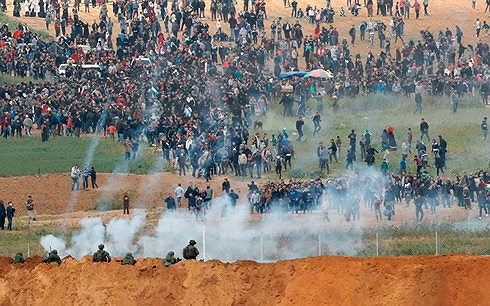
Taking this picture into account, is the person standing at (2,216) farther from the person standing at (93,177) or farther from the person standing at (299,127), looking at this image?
the person standing at (299,127)

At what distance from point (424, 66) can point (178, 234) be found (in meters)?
29.6

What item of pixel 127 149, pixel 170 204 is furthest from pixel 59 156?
pixel 170 204

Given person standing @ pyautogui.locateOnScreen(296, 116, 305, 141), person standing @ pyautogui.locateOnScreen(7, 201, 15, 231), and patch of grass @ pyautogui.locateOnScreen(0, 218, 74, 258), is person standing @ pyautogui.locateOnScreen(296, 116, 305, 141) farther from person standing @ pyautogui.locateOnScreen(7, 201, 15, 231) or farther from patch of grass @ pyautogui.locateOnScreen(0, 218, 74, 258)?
person standing @ pyautogui.locateOnScreen(7, 201, 15, 231)

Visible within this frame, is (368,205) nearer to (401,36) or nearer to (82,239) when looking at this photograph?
(82,239)

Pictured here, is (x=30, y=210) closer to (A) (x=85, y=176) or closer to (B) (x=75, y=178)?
(B) (x=75, y=178)

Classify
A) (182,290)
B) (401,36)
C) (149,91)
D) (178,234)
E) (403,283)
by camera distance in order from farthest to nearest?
(401,36)
(149,91)
(178,234)
(182,290)
(403,283)

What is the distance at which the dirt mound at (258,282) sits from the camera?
104ft

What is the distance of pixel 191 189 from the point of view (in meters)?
54.0

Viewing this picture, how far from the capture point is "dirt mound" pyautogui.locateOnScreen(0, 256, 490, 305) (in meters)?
31.8

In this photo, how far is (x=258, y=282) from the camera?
33.7 metres

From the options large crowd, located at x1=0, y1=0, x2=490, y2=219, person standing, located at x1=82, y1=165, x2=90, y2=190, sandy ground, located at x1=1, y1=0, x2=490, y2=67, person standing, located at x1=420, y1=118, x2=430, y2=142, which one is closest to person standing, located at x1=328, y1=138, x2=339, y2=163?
large crowd, located at x1=0, y1=0, x2=490, y2=219

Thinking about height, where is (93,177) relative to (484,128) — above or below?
below

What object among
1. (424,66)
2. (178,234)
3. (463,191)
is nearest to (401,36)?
(424,66)

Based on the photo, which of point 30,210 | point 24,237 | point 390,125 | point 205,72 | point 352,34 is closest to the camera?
point 24,237
